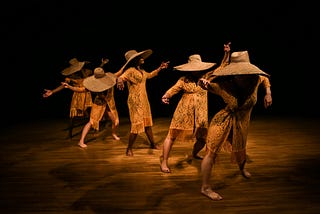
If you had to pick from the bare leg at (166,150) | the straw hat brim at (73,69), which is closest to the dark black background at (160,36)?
the straw hat brim at (73,69)

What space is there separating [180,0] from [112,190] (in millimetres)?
5616

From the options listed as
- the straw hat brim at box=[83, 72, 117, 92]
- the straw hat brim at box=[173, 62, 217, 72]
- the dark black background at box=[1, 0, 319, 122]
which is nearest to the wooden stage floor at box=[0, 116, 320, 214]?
the straw hat brim at box=[83, 72, 117, 92]

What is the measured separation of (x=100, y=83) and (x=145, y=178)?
173 centimetres

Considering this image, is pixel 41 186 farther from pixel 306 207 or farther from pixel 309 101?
pixel 309 101

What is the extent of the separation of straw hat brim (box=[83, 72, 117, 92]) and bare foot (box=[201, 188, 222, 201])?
223cm

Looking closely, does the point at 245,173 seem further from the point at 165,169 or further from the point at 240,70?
the point at 240,70

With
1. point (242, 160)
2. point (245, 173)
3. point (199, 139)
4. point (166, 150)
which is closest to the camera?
point (242, 160)

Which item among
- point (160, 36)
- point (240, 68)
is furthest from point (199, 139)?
point (160, 36)

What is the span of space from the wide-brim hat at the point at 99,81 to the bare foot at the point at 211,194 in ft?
7.31

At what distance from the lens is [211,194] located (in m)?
3.29

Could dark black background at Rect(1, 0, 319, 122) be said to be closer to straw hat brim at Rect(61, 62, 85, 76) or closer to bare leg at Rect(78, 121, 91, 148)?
straw hat brim at Rect(61, 62, 85, 76)

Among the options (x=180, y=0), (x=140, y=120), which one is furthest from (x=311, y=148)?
(x=180, y=0)

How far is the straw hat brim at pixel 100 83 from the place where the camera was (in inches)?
196

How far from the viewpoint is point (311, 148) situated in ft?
16.4
